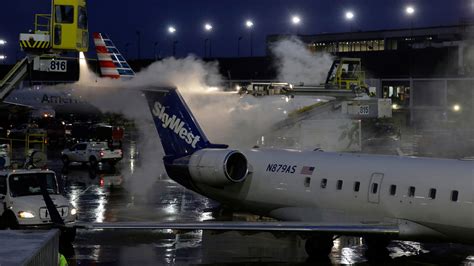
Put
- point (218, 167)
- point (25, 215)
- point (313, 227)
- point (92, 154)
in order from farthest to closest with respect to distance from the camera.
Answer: point (92, 154) → point (218, 167) → point (25, 215) → point (313, 227)

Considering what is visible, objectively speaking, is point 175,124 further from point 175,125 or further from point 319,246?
point 319,246

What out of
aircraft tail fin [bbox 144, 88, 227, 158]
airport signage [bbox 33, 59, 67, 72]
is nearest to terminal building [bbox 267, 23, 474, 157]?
aircraft tail fin [bbox 144, 88, 227, 158]

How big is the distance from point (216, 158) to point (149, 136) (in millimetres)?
30660

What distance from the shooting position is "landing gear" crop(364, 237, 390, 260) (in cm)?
2180

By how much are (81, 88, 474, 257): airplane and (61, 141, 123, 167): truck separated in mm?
23145

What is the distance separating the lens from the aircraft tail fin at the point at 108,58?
6147 cm

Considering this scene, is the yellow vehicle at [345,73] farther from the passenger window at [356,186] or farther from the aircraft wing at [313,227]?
the aircraft wing at [313,227]

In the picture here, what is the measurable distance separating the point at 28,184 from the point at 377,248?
1060cm

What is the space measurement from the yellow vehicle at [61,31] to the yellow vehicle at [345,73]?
120ft

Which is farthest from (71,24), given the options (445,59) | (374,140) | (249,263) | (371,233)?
(445,59)

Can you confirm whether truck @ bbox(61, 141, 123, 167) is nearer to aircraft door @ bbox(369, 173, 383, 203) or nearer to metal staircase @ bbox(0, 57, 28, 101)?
metal staircase @ bbox(0, 57, 28, 101)

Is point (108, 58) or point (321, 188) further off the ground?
point (108, 58)

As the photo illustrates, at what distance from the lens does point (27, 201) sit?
22141 mm

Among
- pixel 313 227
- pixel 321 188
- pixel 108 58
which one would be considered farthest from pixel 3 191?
A: pixel 108 58
